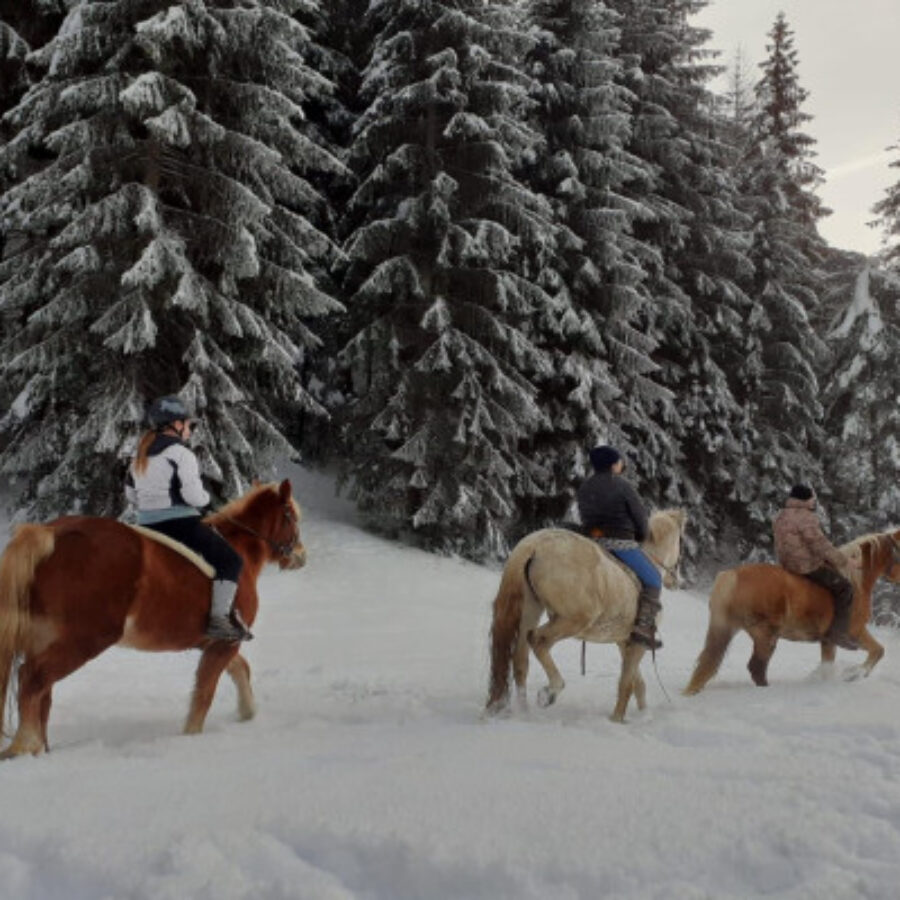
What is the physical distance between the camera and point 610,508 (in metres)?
6.83

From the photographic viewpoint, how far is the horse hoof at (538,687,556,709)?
646 centimetres

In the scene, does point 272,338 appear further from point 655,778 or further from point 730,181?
point 730,181

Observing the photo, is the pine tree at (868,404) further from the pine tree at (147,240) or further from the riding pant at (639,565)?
the riding pant at (639,565)

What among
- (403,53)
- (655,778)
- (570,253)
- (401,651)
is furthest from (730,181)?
(655,778)

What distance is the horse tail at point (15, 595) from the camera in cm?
486

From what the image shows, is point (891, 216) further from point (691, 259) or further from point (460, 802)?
point (460, 802)

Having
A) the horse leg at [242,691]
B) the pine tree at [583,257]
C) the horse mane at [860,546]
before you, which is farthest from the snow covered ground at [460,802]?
the pine tree at [583,257]

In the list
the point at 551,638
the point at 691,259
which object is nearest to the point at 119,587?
the point at 551,638

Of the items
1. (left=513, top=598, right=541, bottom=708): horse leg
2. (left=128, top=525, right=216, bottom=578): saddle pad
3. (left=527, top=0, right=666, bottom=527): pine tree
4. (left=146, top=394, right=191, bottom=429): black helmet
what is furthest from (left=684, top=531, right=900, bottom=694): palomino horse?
(left=527, top=0, right=666, bottom=527): pine tree

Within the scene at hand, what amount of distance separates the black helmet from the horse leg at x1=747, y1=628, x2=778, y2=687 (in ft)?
19.1

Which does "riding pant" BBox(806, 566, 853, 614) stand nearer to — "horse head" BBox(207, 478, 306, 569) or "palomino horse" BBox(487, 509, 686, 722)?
"palomino horse" BBox(487, 509, 686, 722)

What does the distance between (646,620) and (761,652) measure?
211 centimetres

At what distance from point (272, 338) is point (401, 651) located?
5609mm

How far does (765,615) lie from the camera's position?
312 inches
